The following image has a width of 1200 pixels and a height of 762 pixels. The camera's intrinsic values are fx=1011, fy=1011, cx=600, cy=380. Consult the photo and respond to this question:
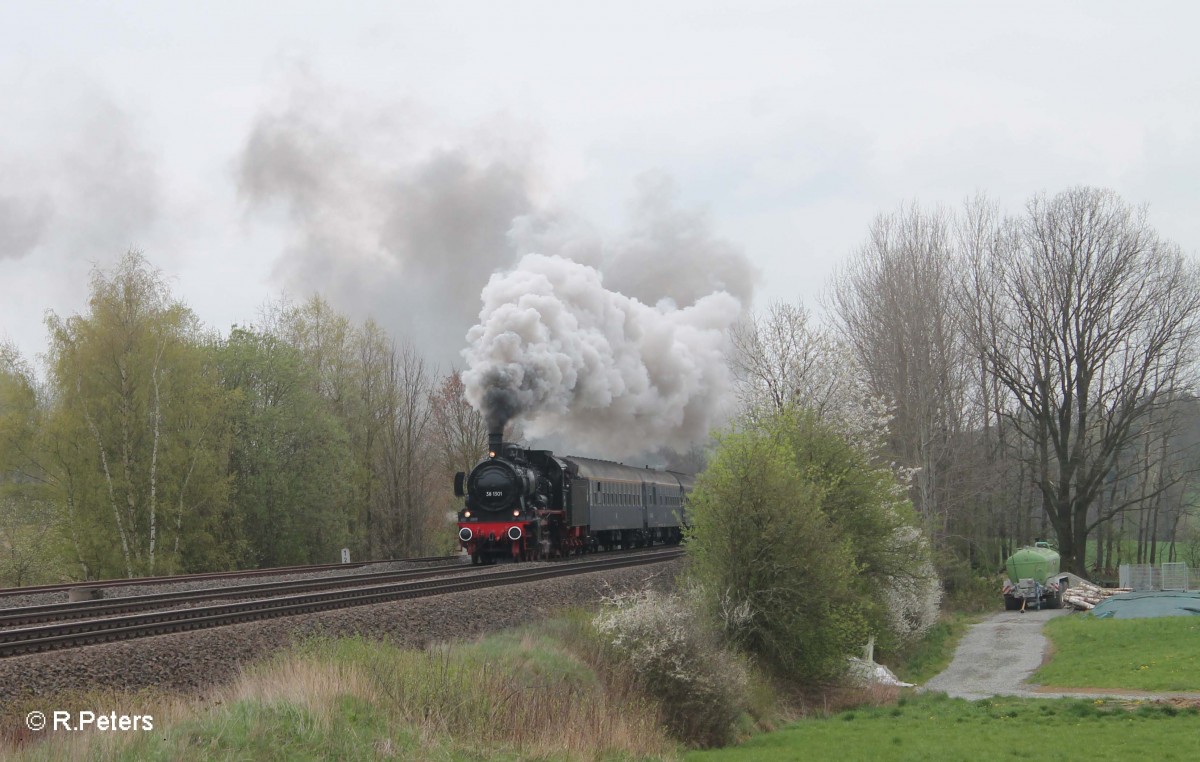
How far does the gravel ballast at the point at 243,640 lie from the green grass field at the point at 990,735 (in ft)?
14.8

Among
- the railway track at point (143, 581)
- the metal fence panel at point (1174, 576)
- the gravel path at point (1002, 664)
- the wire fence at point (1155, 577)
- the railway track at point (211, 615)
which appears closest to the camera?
the railway track at point (211, 615)

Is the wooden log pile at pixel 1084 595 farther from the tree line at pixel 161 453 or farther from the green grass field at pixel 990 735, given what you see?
the tree line at pixel 161 453

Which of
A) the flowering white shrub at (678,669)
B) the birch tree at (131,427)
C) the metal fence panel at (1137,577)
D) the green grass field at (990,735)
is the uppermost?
the birch tree at (131,427)

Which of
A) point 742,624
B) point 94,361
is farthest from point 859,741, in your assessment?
point 94,361

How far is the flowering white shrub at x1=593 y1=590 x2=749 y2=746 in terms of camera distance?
14781mm

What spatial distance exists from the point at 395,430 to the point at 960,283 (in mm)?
27378

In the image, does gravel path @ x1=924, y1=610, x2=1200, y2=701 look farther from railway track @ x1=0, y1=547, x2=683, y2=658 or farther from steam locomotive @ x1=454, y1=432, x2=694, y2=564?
railway track @ x1=0, y1=547, x2=683, y2=658

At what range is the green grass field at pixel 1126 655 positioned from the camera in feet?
62.1

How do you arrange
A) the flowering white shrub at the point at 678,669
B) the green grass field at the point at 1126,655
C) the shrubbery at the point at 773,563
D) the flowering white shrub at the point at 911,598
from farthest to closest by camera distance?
1. the flowering white shrub at the point at 911,598
2. the green grass field at the point at 1126,655
3. the shrubbery at the point at 773,563
4. the flowering white shrub at the point at 678,669

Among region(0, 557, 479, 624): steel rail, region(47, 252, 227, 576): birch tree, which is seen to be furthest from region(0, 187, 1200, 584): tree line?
region(0, 557, 479, 624): steel rail

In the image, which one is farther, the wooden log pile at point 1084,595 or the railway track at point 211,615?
the wooden log pile at point 1084,595

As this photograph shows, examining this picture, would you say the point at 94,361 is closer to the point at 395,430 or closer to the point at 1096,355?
the point at 395,430

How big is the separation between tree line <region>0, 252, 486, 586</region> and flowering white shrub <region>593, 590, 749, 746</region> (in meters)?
20.9

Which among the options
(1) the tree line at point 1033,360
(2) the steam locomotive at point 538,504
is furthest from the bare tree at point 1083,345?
(2) the steam locomotive at point 538,504
